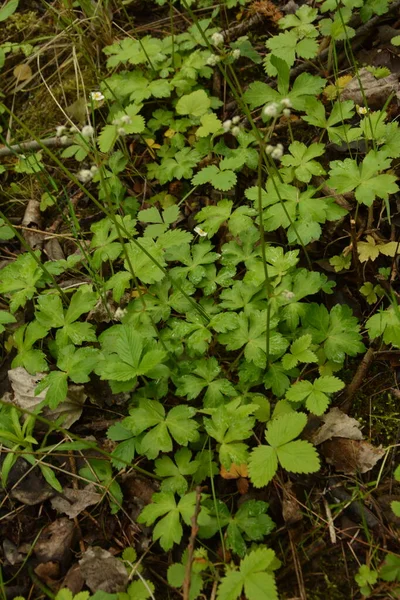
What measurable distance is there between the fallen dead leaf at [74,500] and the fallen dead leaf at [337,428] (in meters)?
1.11

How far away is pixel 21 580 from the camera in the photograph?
8.10 ft

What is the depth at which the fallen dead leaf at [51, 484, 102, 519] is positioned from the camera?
2.55 m

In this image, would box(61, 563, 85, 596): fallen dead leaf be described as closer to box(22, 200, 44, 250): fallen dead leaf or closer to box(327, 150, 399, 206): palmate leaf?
box(22, 200, 44, 250): fallen dead leaf

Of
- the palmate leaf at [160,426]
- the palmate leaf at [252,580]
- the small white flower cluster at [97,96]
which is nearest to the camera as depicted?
the palmate leaf at [252,580]

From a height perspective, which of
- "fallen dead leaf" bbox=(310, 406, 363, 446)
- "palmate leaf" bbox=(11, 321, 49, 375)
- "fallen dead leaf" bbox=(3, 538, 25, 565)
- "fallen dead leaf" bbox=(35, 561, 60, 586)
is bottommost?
"fallen dead leaf" bbox=(35, 561, 60, 586)

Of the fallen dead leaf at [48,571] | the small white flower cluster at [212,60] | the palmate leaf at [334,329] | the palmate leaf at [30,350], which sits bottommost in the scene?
the fallen dead leaf at [48,571]

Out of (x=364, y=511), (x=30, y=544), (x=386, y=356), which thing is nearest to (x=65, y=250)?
(x=30, y=544)

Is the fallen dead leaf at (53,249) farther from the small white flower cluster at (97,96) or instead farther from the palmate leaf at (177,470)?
the palmate leaf at (177,470)

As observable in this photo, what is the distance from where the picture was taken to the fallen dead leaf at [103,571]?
2344 mm

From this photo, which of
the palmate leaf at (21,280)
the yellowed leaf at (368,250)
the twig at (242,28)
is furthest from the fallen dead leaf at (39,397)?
the twig at (242,28)

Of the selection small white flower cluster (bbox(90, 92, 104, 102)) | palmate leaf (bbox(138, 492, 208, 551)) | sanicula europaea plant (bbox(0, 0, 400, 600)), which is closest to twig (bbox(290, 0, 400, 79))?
sanicula europaea plant (bbox(0, 0, 400, 600))

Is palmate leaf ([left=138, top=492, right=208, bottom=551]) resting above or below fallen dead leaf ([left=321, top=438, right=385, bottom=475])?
above

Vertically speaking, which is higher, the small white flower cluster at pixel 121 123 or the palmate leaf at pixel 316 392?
the small white flower cluster at pixel 121 123

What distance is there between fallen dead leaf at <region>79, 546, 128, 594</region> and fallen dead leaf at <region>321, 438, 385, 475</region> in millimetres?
1073
